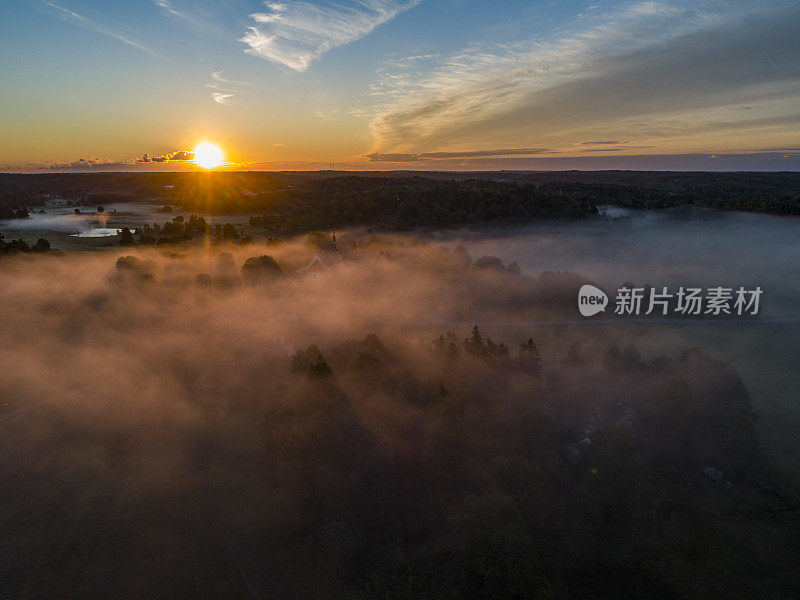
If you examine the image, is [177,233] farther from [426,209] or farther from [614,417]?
[614,417]

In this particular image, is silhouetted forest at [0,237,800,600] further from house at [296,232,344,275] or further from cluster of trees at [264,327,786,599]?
house at [296,232,344,275]

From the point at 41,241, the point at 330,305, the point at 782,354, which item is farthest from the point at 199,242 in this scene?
the point at 782,354

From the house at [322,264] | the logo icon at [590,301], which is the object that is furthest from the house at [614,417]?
the house at [322,264]

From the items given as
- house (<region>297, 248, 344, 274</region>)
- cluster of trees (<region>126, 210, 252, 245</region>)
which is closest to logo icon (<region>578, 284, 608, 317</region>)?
house (<region>297, 248, 344, 274</region>)

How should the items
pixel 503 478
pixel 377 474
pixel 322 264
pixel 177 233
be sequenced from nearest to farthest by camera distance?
pixel 503 478
pixel 377 474
pixel 322 264
pixel 177 233

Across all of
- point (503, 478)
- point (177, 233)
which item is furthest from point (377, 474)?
point (177, 233)

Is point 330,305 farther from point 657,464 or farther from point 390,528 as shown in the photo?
point 657,464

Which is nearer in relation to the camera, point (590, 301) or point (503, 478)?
point (503, 478)
